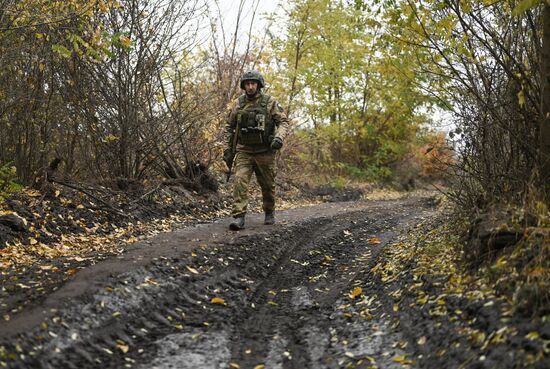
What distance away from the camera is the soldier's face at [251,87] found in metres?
9.18

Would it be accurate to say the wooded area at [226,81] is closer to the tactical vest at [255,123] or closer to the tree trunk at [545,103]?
the tree trunk at [545,103]

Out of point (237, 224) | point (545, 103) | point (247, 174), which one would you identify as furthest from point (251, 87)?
point (545, 103)

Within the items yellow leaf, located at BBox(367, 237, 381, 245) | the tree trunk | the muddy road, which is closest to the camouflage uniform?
the muddy road

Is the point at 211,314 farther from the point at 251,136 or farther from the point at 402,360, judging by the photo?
the point at 251,136

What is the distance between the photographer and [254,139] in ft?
30.4

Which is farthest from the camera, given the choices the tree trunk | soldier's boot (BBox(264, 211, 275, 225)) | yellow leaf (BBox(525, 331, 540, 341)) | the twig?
soldier's boot (BBox(264, 211, 275, 225))


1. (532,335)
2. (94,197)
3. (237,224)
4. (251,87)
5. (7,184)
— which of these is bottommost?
(532,335)

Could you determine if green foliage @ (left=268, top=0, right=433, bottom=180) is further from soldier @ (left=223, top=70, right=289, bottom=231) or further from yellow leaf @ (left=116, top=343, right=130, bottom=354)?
yellow leaf @ (left=116, top=343, right=130, bottom=354)

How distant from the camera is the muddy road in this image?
14.2 ft

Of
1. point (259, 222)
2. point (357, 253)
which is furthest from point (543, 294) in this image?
point (259, 222)

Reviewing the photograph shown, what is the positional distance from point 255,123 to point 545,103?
15.6 ft

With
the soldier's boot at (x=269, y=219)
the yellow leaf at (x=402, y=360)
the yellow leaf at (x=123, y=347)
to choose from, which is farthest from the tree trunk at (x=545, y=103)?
the soldier's boot at (x=269, y=219)

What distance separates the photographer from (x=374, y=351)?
461 centimetres

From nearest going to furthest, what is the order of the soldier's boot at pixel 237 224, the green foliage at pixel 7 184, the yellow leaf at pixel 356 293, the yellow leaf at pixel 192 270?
the yellow leaf at pixel 356 293 < the yellow leaf at pixel 192 270 < the green foliage at pixel 7 184 < the soldier's boot at pixel 237 224
